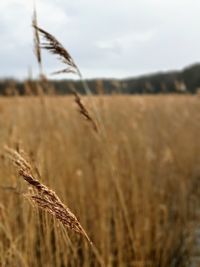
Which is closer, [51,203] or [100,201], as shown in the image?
[51,203]

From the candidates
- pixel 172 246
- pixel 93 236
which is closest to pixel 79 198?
pixel 93 236

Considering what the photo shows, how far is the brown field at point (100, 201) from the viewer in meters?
1.29

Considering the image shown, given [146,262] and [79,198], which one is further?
[79,198]

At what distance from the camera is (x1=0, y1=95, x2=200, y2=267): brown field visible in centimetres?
129

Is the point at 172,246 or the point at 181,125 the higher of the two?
the point at 181,125

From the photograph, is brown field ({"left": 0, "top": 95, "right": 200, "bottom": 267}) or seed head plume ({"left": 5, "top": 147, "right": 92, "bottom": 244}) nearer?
seed head plume ({"left": 5, "top": 147, "right": 92, "bottom": 244})

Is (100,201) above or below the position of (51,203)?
below

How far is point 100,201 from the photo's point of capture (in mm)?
2027

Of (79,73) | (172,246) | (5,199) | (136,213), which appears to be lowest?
(172,246)

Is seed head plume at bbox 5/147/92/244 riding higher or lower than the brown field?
higher

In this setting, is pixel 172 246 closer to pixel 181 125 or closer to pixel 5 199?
pixel 5 199

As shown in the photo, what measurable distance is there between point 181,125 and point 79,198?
8.84ft

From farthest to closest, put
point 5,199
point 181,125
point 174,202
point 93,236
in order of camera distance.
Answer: point 181,125 → point 174,202 → point 93,236 → point 5,199

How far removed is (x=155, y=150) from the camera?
3.99 metres
